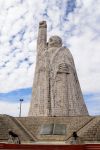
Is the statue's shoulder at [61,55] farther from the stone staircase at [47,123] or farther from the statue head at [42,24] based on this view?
the stone staircase at [47,123]

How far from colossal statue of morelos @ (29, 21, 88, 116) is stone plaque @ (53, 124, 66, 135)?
6503 millimetres

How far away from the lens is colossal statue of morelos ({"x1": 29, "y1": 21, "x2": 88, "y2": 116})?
33.8 meters

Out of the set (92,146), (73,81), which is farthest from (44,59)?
(92,146)

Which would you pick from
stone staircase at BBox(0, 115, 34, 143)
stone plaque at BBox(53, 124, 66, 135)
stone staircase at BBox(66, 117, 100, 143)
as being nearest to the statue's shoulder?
stone staircase at BBox(0, 115, 34, 143)

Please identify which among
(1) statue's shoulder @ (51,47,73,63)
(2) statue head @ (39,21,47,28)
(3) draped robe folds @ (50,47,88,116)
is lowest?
(3) draped robe folds @ (50,47,88,116)

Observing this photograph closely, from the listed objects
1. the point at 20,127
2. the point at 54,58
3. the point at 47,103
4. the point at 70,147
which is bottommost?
the point at 70,147

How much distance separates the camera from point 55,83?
35.3m

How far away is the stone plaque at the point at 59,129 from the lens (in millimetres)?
25731

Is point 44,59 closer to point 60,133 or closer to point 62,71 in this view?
point 62,71

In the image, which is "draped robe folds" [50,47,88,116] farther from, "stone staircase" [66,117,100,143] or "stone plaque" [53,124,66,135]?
"stone staircase" [66,117,100,143]

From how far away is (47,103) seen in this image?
1344 inches

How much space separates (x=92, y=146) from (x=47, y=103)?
21416mm

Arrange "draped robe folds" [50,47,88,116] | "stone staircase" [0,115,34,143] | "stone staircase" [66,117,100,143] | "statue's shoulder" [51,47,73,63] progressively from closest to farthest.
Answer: "stone staircase" [66,117,100,143]
"stone staircase" [0,115,34,143]
"draped robe folds" [50,47,88,116]
"statue's shoulder" [51,47,73,63]

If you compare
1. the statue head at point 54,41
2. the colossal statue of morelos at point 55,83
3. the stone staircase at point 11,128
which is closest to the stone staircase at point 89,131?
the stone staircase at point 11,128
